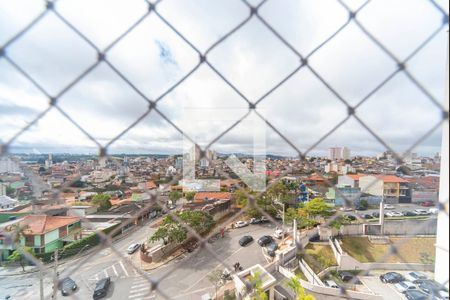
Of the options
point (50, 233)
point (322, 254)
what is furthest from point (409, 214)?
point (50, 233)

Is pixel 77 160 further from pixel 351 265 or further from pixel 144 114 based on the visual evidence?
pixel 351 265

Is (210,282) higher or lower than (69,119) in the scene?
lower

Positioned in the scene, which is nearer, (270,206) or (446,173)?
(446,173)

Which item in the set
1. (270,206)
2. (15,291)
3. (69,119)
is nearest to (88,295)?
(15,291)

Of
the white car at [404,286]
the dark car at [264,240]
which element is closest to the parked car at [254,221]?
the dark car at [264,240]

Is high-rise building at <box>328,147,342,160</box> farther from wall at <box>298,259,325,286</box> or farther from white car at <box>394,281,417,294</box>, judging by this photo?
white car at <box>394,281,417,294</box>

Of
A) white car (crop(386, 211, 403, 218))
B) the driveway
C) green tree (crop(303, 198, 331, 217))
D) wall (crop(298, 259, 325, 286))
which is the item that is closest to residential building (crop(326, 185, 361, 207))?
wall (crop(298, 259, 325, 286))
